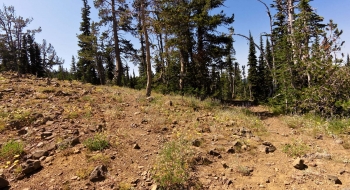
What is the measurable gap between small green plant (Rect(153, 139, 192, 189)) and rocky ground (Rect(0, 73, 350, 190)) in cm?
4

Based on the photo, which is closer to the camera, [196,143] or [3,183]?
[3,183]

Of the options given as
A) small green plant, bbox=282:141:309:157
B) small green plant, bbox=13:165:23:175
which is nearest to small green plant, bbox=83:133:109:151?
small green plant, bbox=13:165:23:175

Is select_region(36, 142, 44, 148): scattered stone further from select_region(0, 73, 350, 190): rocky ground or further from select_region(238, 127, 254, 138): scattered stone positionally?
Answer: select_region(238, 127, 254, 138): scattered stone

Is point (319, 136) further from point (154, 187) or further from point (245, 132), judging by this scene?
point (154, 187)

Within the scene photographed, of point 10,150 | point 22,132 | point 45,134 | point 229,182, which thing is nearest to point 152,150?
point 229,182

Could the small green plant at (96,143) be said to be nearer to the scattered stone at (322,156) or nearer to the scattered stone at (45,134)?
the scattered stone at (45,134)

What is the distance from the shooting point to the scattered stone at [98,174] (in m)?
4.11

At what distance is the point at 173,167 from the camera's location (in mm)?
4188

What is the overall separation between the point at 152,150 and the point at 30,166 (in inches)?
110

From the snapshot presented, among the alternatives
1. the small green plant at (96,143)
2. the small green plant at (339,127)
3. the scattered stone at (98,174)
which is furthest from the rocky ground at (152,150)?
the small green plant at (339,127)

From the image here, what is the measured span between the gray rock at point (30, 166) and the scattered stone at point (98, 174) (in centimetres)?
140

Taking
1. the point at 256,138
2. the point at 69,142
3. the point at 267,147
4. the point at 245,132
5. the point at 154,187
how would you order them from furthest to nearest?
the point at 245,132
the point at 256,138
the point at 267,147
the point at 69,142
the point at 154,187

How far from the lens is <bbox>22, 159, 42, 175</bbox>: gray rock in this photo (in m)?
4.33

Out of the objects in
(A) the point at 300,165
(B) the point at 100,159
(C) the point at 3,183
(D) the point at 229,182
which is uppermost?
(B) the point at 100,159
